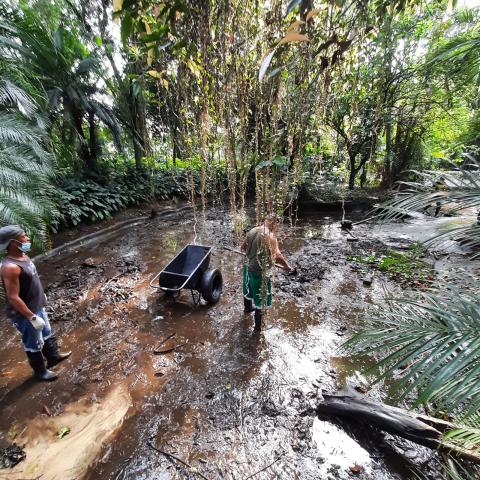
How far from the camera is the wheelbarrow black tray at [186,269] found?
4.21 m

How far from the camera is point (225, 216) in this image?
11086 mm

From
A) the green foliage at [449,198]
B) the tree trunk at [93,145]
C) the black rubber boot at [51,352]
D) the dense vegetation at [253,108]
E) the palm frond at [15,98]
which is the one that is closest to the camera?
the dense vegetation at [253,108]

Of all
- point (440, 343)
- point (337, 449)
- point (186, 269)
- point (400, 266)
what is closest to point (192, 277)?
point (186, 269)

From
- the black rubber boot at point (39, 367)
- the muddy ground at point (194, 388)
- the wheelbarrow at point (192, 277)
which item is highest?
the wheelbarrow at point (192, 277)

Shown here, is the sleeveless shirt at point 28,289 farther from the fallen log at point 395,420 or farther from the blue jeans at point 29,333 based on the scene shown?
the fallen log at point 395,420

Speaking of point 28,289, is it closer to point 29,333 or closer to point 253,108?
point 29,333

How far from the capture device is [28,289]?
286 centimetres

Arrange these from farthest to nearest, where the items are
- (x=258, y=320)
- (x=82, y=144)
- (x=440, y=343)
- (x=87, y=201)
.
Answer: (x=82, y=144) → (x=87, y=201) → (x=258, y=320) → (x=440, y=343)

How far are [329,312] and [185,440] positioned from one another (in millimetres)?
2751

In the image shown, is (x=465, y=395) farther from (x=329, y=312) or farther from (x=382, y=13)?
(x=329, y=312)

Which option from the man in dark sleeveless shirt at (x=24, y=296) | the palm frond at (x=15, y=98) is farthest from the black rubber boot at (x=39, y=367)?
the palm frond at (x=15, y=98)

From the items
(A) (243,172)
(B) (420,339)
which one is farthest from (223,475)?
(A) (243,172)

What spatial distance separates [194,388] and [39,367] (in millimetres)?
1705

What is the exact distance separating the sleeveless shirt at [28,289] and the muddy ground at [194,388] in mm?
919
